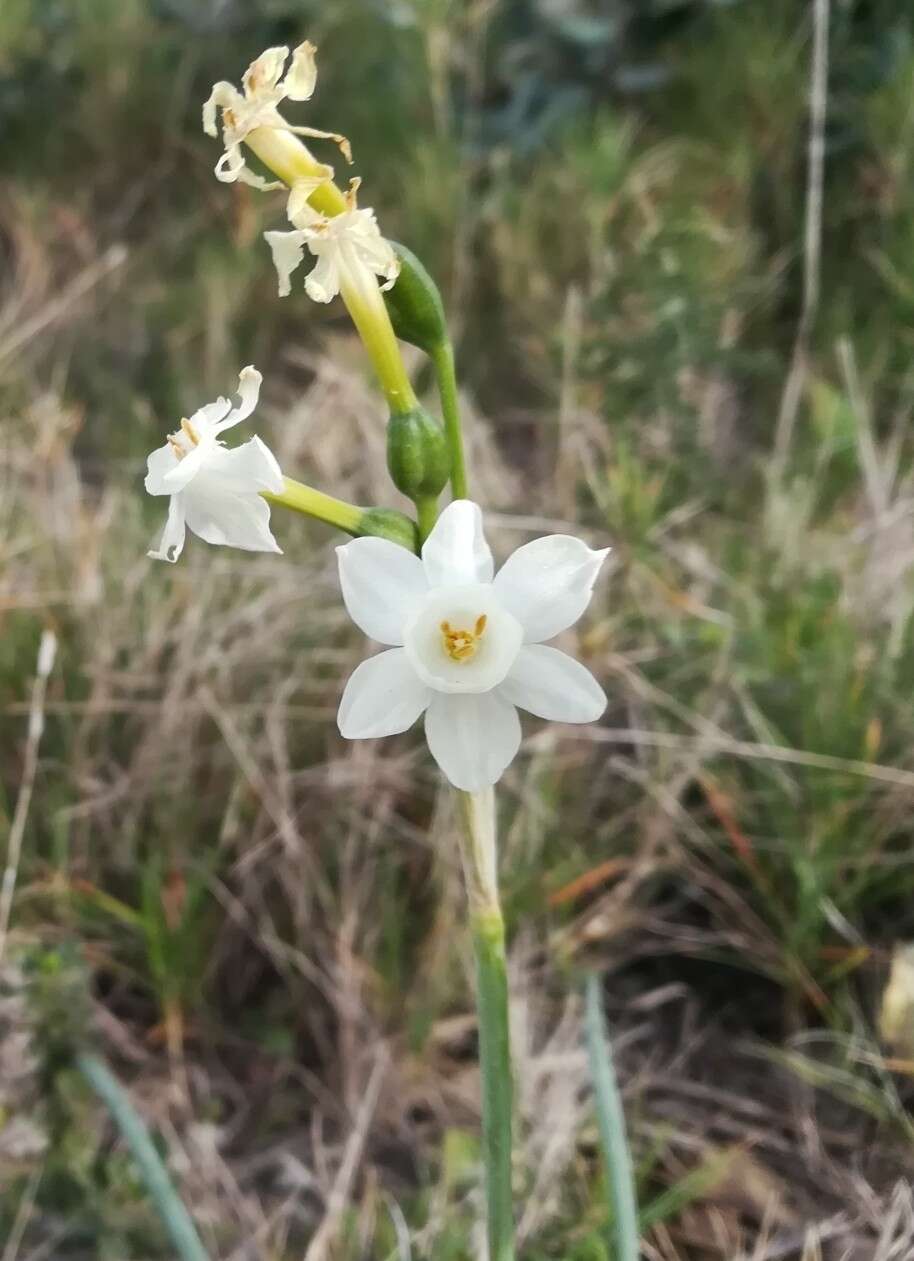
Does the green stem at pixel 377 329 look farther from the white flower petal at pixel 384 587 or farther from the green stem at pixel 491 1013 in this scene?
the green stem at pixel 491 1013

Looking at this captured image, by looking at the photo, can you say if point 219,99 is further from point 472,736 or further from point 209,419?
point 472,736

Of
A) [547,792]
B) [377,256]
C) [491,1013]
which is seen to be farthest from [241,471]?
[547,792]

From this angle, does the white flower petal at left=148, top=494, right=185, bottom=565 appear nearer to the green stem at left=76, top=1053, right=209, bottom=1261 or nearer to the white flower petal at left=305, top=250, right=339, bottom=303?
the white flower petal at left=305, top=250, right=339, bottom=303

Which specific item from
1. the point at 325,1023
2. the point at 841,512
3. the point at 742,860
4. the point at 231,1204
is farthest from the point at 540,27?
the point at 231,1204

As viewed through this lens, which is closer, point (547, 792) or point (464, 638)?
point (464, 638)

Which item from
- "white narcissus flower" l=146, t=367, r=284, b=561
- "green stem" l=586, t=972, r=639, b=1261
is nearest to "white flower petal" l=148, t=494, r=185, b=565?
"white narcissus flower" l=146, t=367, r=284, b=561

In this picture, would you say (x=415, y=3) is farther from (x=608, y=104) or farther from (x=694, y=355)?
(x=694, y=355)
